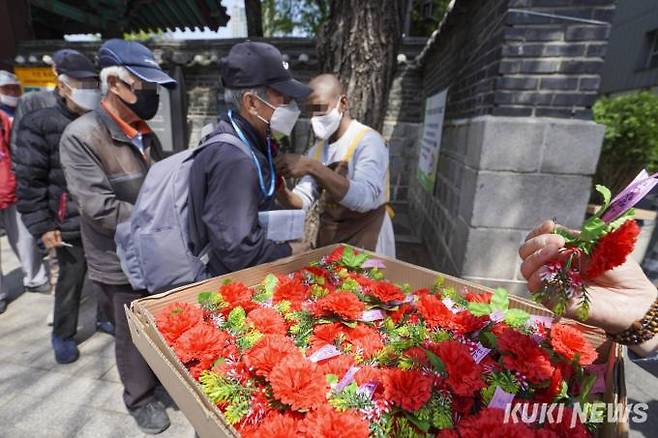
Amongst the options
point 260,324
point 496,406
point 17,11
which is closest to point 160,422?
point 260,324

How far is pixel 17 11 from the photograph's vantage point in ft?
23.0

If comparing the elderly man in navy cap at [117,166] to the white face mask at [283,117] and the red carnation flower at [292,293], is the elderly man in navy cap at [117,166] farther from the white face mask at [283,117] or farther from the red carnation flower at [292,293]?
the red carnation flower at [292,293]

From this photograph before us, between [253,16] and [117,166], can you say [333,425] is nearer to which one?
[117,166]

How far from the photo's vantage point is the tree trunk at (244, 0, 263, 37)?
799 centimetres

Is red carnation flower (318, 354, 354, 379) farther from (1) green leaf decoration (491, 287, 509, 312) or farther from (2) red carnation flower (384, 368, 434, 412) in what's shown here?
(1) green leaf decoration (491, 287, 509, 312)

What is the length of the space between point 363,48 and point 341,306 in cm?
277

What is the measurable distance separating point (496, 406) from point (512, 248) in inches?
91.7

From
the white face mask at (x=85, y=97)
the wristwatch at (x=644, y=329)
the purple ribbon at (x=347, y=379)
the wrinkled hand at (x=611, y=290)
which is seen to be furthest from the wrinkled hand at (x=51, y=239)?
the wristwatch at (x=644, y=329)

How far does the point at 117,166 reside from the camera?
1.91 m

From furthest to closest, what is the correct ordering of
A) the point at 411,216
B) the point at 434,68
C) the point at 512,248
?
the point at 411,216 → the point at 434,68 → the point at 512,248

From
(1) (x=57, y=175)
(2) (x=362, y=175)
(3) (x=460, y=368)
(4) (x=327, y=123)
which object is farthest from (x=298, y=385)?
(1) (x=57, y=175)

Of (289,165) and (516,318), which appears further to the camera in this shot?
(289,165)

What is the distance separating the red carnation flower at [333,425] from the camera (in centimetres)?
70

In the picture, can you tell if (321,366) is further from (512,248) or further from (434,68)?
(434,68)
